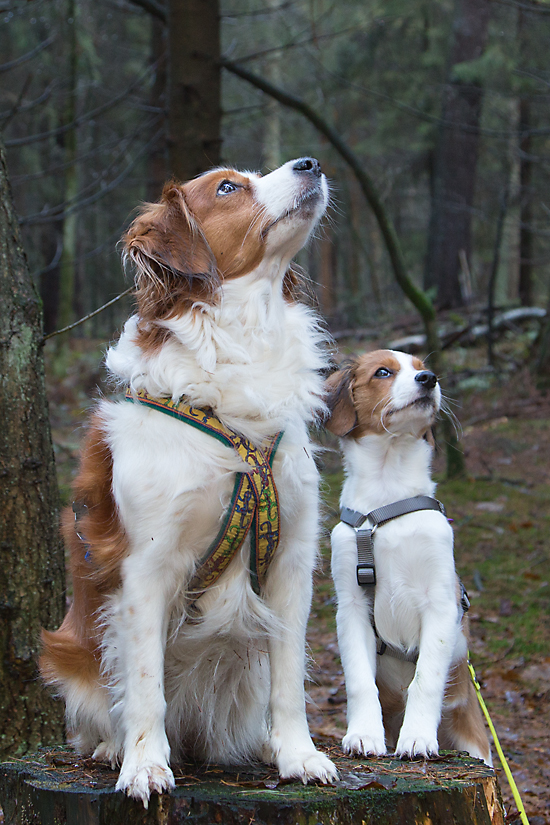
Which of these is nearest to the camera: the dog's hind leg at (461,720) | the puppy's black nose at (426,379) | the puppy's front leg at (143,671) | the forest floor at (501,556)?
the puppy's front leg at (143,671)

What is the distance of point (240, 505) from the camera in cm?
245

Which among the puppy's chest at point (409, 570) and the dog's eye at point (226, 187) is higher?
the dog's eye at point (226, 187)

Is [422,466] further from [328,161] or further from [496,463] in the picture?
[328,161]

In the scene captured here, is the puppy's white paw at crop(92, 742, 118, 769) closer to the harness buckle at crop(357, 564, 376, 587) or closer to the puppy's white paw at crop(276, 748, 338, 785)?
the puppy's white paw at crop(276, 748, 338, 785)

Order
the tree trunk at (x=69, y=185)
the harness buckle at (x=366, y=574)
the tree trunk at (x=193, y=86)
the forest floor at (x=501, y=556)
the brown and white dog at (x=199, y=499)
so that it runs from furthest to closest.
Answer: the tree trunk at (x=69, y=185) → the tree trunk at (x=193, y=86) → the forest floor at (x=501, y=556) → the harness buckle at (x=366, y=574) → the brown and white dog at (x=199, y=499)

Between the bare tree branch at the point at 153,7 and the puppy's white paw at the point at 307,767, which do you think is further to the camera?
A: the bare tree branch at the point at 153,7

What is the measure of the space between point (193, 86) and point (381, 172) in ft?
48.9

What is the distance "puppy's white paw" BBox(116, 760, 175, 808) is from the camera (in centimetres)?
215

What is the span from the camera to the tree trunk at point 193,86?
6.25m

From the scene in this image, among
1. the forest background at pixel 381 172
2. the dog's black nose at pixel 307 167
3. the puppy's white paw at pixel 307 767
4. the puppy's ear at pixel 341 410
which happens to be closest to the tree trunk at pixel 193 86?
the forest background at pixel 381 172

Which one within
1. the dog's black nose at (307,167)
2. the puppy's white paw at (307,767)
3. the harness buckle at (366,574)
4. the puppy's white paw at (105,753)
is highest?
the dog's black nose at (307,167)

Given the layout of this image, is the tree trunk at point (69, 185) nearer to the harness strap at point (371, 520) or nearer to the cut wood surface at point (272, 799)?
the harness strap at point (371, 520)

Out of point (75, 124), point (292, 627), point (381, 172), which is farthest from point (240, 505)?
point (381, 172)

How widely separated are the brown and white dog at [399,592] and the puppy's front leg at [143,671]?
0.84m
